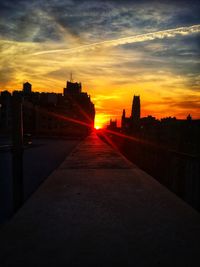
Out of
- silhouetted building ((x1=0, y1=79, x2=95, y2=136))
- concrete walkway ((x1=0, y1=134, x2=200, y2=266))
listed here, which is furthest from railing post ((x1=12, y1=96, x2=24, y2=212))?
silhouetted building ((x1=0, y1=79, x2=95, y2=136))

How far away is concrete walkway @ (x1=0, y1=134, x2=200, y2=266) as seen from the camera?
315 centimetres

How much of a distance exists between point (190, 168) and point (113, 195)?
Result: 220cm

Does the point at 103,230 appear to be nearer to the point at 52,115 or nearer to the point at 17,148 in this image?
the point at 17,148

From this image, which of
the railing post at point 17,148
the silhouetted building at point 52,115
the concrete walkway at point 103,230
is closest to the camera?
the concrete walkway at point 103,230

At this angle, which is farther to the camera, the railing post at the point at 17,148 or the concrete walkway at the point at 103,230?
the railing post at the point at 17,148

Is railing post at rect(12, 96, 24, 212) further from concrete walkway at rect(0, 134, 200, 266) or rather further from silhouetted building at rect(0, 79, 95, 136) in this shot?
silhouetted building at rect(0, 79, 95, 136)

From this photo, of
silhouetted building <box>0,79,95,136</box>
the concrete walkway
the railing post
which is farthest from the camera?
silhouetted building <box>0,79,95,136</box>

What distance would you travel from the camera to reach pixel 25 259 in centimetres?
310

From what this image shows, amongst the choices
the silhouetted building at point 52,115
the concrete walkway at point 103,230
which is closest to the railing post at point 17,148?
the concrete walkway at point 103,230

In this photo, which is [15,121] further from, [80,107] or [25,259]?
[80,107]

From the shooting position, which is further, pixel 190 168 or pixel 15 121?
pixel 190 168

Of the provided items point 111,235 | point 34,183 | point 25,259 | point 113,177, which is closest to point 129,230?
point 111,235

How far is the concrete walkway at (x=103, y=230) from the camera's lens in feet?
10.3

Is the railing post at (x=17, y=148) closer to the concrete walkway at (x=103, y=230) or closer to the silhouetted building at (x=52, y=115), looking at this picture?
the concrete walkway at (x=103, y=230)
